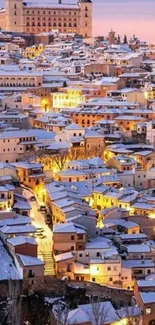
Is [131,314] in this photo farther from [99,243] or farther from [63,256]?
[99,243]

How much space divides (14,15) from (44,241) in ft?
96.7

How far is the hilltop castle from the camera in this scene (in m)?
37.3

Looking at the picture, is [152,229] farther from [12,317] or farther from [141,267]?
[12,317]

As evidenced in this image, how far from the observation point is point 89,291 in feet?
28.0

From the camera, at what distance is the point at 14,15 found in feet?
123

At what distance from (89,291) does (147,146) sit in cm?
645

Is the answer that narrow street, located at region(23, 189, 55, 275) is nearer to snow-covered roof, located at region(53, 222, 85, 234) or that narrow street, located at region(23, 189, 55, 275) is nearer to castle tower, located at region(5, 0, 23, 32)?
snow-covered roof, located at region(53, 222, 85, 234)

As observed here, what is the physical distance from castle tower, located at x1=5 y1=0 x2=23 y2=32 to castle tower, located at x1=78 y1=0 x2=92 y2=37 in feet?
11.7

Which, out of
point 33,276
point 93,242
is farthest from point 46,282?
point 93,242

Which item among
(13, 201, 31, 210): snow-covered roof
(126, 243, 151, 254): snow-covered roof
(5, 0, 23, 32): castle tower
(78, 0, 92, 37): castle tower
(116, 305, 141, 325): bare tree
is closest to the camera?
(116, 305, 141, 325): bare tree

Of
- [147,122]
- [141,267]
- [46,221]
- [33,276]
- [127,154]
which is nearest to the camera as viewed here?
[33,276]

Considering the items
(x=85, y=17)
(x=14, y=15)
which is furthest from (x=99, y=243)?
(x=85, y=17)

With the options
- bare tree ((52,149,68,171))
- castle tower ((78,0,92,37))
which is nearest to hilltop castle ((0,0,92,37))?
castle tower ((78,0,92,37))

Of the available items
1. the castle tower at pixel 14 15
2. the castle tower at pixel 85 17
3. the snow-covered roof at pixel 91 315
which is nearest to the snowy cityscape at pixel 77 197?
the snow-covered roof at pixel 91 315
